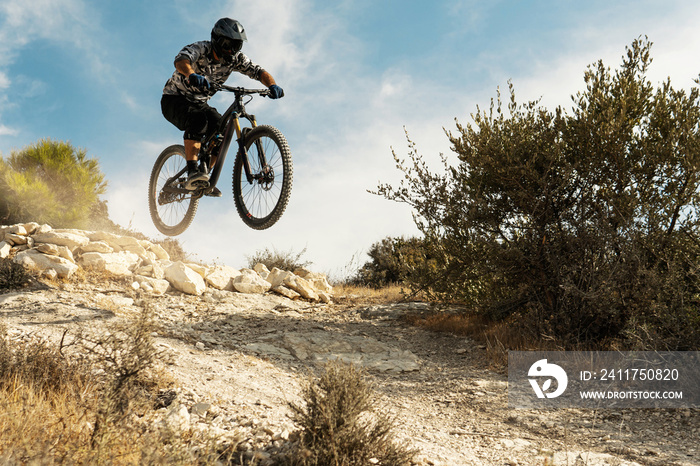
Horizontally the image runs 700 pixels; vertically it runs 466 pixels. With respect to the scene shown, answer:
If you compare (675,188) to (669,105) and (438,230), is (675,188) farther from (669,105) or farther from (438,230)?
(438,230)

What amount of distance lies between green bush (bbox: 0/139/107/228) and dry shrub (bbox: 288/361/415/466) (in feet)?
40.3

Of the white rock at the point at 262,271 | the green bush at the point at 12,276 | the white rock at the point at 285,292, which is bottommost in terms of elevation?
the green bush at the point at 12,276

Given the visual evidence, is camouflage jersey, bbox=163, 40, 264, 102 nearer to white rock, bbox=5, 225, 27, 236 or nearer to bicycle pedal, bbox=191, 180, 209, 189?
bicycle pedal, bbox=191, 180, 209, 189

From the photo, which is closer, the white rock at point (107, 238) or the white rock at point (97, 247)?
the white rock at point (97, 247)

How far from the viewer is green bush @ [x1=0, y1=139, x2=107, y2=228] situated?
12.9 m

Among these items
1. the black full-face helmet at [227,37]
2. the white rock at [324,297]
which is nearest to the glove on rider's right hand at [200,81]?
the black full-face helmet at [227,37]

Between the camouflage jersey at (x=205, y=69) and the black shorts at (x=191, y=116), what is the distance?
107mm

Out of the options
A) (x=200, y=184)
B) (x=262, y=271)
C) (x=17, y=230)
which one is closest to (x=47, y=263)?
(x=17, y=230)

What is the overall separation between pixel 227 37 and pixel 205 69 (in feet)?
2.28

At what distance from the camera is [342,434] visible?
350cm

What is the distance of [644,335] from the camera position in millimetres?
6664

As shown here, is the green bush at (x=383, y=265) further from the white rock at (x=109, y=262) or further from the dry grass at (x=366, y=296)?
the white rock at (x=109, y=262)

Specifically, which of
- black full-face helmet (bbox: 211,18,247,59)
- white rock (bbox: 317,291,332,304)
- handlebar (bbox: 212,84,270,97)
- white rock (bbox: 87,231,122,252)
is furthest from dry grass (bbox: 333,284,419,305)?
black full-face helmet (bbox: 211,18,247,59)

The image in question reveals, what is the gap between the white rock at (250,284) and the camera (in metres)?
10.6
